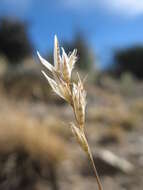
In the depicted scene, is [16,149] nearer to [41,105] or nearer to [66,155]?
[66,155]

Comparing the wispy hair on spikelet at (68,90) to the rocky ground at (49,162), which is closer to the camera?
the wispy hair on spikelet at (68,90)

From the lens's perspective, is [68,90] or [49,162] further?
[49,162]

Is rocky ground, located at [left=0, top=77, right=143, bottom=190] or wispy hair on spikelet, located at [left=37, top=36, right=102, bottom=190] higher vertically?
wispy hair on spikelet, located at [left=37, top=36, right=102, bottom=190]

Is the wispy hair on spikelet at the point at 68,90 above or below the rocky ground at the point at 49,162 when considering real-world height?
above

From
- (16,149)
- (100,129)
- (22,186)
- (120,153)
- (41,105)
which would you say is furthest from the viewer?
(41,105)

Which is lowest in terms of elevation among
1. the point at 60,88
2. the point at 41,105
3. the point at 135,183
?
the point at 41,105

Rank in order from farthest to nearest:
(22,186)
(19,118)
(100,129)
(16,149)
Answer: (100,129)
(19,118)
(16,149)
(22,186)

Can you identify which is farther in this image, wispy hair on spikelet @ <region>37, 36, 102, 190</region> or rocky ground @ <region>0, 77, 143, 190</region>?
rocky ground @ <region>0, 77, 143, 190</region>

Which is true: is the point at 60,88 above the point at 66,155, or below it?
above

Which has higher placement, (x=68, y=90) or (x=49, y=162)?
(x=68, y=90)

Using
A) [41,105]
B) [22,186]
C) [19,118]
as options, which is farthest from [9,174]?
[41,105]

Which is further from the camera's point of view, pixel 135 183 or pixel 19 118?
pixel 19 118
